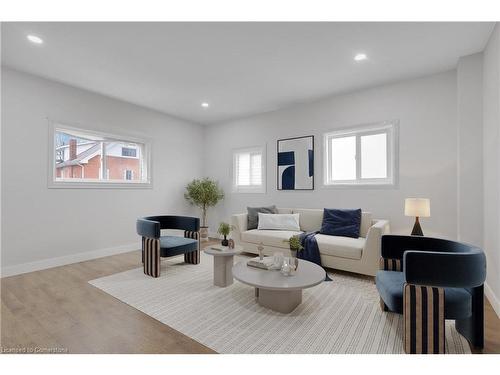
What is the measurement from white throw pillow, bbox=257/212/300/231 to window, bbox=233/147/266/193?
3.25 feet

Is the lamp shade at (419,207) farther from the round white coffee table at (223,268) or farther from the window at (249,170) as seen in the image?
the window at (249,170)

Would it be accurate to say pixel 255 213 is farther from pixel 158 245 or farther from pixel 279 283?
pixel 279 283

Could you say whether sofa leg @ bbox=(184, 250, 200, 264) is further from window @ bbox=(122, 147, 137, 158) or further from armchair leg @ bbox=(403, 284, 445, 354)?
armchair leg @ bbox=(403, 284, 445, 354)

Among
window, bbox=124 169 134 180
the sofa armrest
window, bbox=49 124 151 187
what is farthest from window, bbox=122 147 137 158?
the sofa armrest

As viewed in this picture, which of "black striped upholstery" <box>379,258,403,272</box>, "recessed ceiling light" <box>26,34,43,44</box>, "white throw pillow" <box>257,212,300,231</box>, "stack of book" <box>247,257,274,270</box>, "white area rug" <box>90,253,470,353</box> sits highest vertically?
"recessed ceiling light" <box>26,34,43,44</box>

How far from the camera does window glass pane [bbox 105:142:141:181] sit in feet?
15.6

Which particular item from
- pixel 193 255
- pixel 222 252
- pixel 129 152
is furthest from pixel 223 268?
pixel 129 152

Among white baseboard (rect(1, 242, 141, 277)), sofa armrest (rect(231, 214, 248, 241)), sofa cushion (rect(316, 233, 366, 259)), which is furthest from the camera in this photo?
sofa armrest (rect(231, 214, 248, 241))

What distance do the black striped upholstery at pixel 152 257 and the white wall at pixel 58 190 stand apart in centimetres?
147

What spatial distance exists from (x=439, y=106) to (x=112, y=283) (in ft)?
16.2

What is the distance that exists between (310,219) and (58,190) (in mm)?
4051

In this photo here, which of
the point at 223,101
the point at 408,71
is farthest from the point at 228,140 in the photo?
the point at 408,71

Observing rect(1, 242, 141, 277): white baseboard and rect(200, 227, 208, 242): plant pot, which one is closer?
rect(1, 242, 141, 277): white baseboard

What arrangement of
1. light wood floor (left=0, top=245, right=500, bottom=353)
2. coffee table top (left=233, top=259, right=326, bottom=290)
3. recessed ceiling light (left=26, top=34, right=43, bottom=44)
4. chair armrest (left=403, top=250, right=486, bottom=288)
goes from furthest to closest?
recessed ceiling light (left=26, top=34, right=43, bottom=44)
coffee table top (left=233, top=259, right=326, bottom=290)
light wood floor (left=0, top=245, right=500, bottom=353)
chair armrest (left=403, top=250, right=486, bottom=288)
